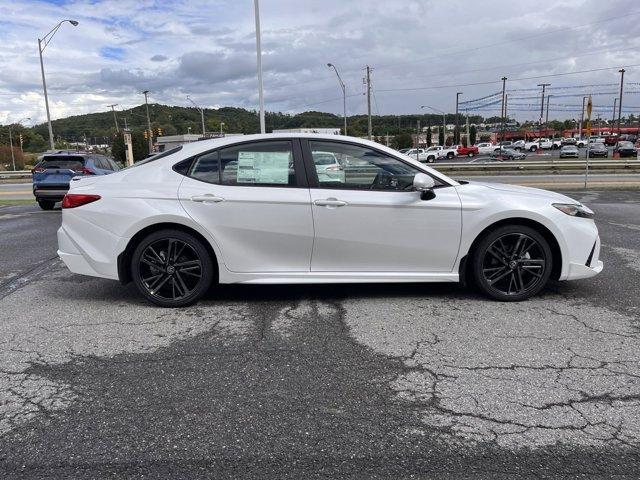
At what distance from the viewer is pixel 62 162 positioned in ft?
46.9

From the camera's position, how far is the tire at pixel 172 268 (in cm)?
481

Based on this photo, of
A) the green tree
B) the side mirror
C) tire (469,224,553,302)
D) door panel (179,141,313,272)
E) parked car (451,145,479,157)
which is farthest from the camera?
the green tree

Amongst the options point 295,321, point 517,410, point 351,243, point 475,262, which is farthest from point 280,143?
point 517,410

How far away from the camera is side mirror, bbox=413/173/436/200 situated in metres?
4.65

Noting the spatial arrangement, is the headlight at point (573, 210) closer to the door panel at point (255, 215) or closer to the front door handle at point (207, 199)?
the door panel at point (255, 215)

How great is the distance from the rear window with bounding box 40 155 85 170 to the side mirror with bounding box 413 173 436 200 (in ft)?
39.8

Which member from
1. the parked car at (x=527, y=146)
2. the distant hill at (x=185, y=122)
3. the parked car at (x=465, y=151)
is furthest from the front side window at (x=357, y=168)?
the parked car at (x=527, y=146)

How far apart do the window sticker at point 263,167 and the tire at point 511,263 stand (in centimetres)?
192

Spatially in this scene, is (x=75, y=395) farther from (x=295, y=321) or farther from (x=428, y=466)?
(x=428, y=466)

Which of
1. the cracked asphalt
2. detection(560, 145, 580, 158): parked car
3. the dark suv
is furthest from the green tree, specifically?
the cracked asphalt

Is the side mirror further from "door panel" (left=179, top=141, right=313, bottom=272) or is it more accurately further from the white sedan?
"door panel" (left=179, top=141, right=313, bottom=272)

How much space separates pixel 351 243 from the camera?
189 inches

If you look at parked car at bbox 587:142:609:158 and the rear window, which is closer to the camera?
the rear window

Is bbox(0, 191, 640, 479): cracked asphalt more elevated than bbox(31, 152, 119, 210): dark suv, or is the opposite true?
bbox(31, 152, 119, 210): dark suv
